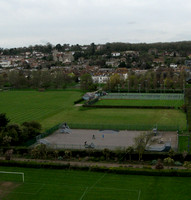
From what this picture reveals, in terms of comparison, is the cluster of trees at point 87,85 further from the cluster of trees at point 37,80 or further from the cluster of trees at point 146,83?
the cluster of trees at point 37,80

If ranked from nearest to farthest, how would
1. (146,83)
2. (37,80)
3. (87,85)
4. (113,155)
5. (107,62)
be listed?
(113,155) → (87,85) → (146,83) → (37,80) → (107,62)

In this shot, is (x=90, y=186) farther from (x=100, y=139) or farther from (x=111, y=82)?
(x=111, y=82)

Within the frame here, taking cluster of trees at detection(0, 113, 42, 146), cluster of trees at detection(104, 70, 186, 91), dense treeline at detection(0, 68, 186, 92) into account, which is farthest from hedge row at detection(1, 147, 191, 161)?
cluster of trees at detection(104, 70, 186, 91)

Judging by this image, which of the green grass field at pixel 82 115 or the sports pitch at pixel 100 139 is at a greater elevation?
the green grass field at pixel 82 115

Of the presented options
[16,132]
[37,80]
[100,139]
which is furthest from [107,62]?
[16,132]

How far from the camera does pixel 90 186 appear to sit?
2069cm

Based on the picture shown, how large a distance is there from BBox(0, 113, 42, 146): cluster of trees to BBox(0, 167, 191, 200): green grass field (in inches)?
279

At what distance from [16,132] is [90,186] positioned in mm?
13176

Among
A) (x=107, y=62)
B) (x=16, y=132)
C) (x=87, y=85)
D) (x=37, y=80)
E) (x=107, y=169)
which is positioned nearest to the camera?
(x=107, y=169)

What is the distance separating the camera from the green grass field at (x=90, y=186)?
19234 millimetres

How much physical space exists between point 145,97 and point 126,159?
3964 centimetres

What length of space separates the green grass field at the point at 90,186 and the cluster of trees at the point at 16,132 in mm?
7092

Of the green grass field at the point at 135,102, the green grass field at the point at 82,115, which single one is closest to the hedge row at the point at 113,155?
the green grass field at the point at 82,115

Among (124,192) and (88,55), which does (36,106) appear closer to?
(124,192)
